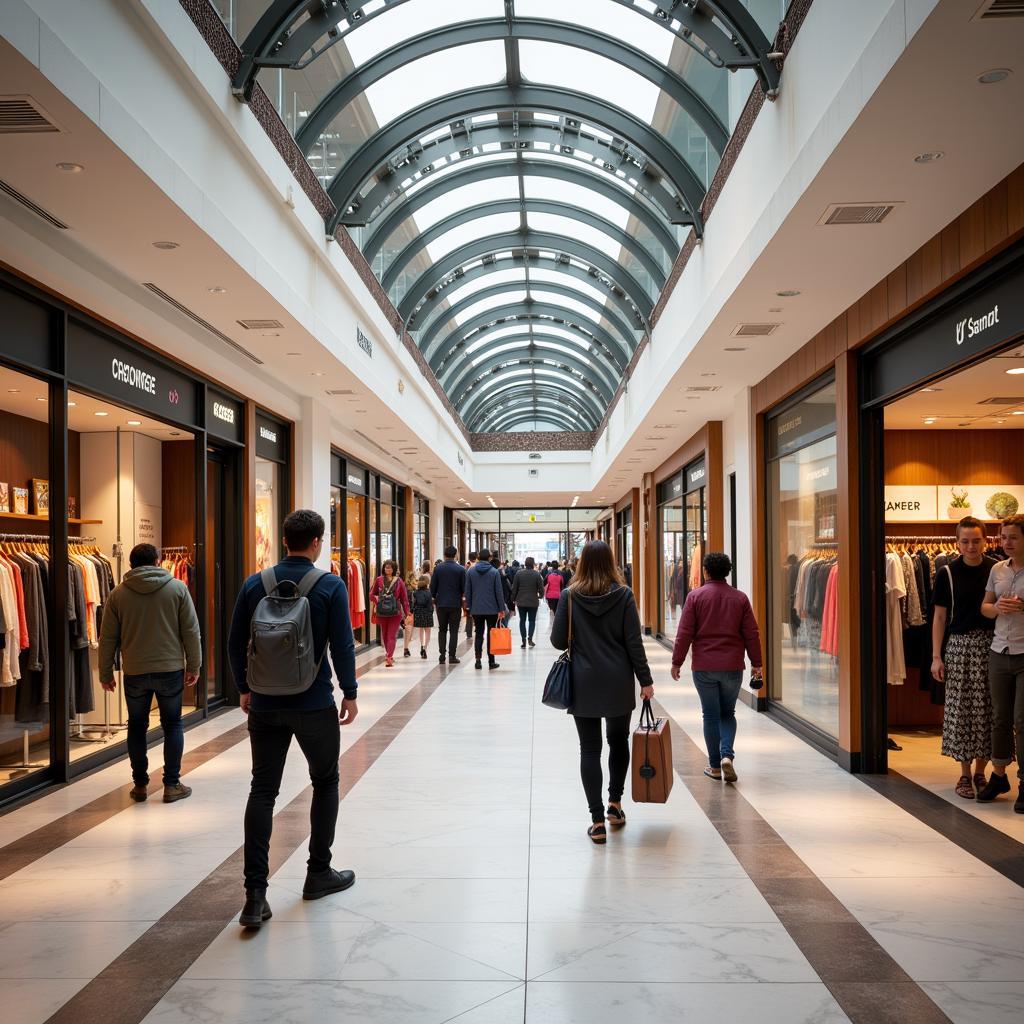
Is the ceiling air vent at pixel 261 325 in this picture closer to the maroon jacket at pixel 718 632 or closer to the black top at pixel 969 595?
the maroon jacket at pixel 718 632

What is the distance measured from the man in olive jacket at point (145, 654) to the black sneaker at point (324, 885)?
6.98ft

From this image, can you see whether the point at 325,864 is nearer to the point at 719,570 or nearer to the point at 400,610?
the point at 719,570

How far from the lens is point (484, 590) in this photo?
533 inches

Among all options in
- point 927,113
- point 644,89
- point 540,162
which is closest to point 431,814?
point 927,113

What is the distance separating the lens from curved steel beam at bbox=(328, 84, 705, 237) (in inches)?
338

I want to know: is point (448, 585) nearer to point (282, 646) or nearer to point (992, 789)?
point (992, 789)

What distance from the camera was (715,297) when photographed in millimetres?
7297

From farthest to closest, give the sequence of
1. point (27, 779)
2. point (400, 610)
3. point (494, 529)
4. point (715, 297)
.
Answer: point (494, 529) < point (400, 610) < point (715, 297) < point (27, 779)

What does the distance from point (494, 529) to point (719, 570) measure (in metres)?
37.7

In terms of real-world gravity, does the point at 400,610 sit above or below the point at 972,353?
below

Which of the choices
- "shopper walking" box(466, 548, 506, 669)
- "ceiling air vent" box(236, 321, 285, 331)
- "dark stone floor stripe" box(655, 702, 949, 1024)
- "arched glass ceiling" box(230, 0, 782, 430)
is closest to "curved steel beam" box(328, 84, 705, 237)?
"arched glass ceiling" box(230, 0, 782, 430)

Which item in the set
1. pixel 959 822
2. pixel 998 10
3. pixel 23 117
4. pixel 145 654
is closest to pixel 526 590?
pixel 145 654

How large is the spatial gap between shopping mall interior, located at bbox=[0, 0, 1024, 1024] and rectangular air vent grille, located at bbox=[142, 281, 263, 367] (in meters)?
0.08

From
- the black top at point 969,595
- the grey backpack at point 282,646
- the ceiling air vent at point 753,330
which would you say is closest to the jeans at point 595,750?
the grey backpack at point 282,646
